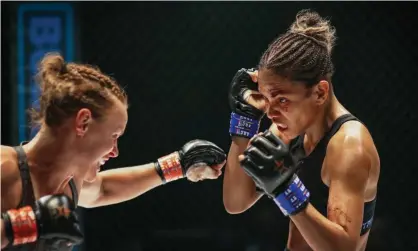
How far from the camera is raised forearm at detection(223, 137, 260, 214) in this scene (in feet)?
6.95

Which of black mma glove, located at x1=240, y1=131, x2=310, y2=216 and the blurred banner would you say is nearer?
black mma glove, located at x1=240, y1=131, x2=310, y2=216

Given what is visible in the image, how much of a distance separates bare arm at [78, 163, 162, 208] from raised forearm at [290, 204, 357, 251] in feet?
2.72

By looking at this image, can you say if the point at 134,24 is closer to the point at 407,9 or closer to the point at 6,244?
the point at 407,9

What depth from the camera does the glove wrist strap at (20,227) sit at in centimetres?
159

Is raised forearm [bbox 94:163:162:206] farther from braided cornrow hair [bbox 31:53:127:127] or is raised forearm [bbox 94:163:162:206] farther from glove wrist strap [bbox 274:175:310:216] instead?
glove wrist strap [bbox 274:175:310:216]

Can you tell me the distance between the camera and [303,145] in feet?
6.74

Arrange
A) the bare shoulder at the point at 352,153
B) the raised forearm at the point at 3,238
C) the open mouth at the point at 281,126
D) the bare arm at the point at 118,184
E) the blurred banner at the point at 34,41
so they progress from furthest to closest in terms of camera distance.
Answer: the blurred banner at the point at 34,41
the bare arm at the point at 118,184
the open mouth at the point at 281,126
the bare shoulder at the point at 352,153
the raised forearm at the point at 3,238

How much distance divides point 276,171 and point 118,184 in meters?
0.85

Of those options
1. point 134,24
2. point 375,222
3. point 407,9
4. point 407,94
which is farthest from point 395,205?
point 134,24

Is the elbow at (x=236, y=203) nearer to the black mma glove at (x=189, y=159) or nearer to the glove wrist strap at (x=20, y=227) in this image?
the black mma glove at (x=189, y=159)

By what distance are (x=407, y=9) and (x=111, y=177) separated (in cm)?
217

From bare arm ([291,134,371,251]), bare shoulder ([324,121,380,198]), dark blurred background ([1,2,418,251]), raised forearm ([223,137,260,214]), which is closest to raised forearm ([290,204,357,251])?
bare arm ([291,134,371,251])

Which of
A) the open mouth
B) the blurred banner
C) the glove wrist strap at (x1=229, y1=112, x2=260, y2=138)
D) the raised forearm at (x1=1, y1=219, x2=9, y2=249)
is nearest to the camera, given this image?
the raised forearm at (x1=1, y1=219, x2=9, y2=249)

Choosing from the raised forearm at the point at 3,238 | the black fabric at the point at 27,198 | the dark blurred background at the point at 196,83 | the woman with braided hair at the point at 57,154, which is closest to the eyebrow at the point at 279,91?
the woman with braided hair at the point at 57,154
